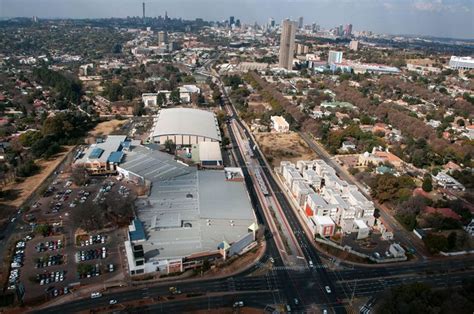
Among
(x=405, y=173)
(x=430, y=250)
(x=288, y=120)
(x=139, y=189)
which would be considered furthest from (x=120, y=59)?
(x=430, y=250)

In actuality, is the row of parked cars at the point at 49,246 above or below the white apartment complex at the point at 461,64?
below

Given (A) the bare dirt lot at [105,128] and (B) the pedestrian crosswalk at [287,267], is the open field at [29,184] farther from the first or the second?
(B) the pedestrian crosswalk at [287,267]

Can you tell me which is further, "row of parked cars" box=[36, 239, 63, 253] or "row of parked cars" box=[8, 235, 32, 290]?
"row of parked cars" box=[36, 239, 63, 253]

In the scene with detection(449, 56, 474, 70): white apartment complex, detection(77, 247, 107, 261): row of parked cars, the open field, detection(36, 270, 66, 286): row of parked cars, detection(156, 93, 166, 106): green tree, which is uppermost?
detection(449, 56, 474, 70): white apartment complex

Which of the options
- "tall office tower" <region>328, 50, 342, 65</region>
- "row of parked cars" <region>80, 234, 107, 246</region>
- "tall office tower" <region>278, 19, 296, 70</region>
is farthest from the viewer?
"tall office tower" <region>328, 50, 342, 65</region>

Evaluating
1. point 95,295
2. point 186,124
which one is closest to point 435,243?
point 95,295

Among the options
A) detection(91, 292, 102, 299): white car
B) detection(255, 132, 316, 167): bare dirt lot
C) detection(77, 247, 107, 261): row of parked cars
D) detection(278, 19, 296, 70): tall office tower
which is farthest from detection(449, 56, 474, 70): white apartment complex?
detection(91, 292, 102, 299): white car

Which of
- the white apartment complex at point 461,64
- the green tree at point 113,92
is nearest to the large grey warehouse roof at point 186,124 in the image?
the green tree at point 113,92

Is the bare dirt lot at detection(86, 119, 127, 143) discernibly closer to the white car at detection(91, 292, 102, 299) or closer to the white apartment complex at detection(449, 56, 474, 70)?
the white car at detection(91, 292, 102, 299)
